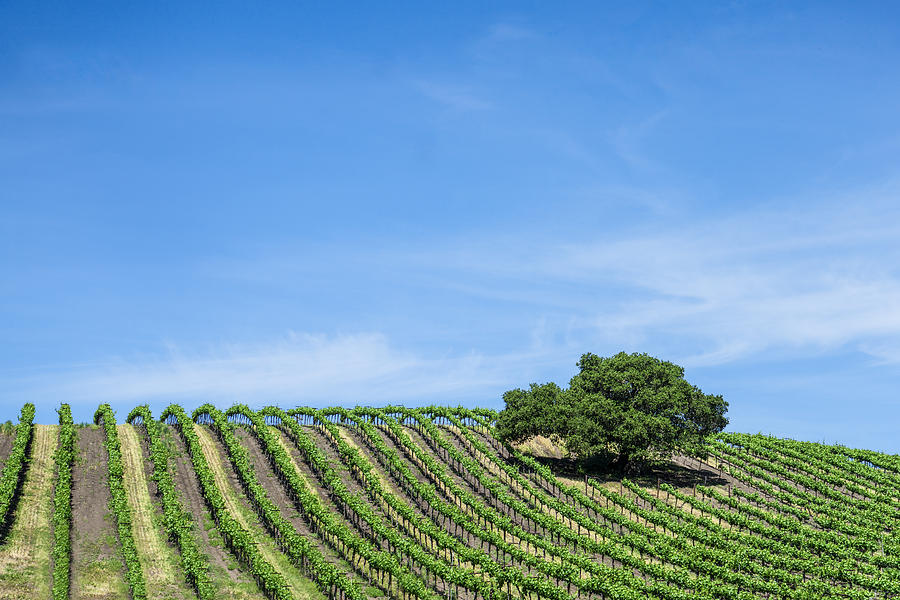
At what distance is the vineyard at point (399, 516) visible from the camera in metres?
57.4

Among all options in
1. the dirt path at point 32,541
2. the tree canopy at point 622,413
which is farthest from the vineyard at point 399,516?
the tree canopy at point 622,413

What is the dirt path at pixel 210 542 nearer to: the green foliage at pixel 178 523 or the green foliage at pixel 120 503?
the green foliage at pixel 178 523

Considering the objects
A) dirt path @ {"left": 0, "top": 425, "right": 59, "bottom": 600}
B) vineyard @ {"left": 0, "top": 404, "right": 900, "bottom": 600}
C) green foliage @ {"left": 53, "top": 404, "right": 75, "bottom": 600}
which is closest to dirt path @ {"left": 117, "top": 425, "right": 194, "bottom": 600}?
vineyard @ {"left": 0, "top": 404, "right": 900, "bottom": 600}

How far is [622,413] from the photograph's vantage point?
275 ft

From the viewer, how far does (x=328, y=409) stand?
322ft

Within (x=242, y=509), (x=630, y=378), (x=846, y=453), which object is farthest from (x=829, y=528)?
(x=242, y=509)

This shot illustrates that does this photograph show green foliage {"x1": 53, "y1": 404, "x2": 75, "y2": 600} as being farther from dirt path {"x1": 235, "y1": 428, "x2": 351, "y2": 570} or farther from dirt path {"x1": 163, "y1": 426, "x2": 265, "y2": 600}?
dirt path {"x1": 235, "y1": 428, "x2": 351, "y2": 570}

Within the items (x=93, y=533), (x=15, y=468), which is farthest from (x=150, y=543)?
(x=15, y=468)

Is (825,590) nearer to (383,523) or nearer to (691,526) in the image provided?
(691,526)

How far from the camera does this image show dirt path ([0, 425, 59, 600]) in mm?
54094

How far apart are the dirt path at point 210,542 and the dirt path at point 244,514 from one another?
2.11 meters

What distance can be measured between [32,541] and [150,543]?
8333mm

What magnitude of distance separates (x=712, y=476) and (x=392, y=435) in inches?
1385

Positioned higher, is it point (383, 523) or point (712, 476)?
point (712, 476)
